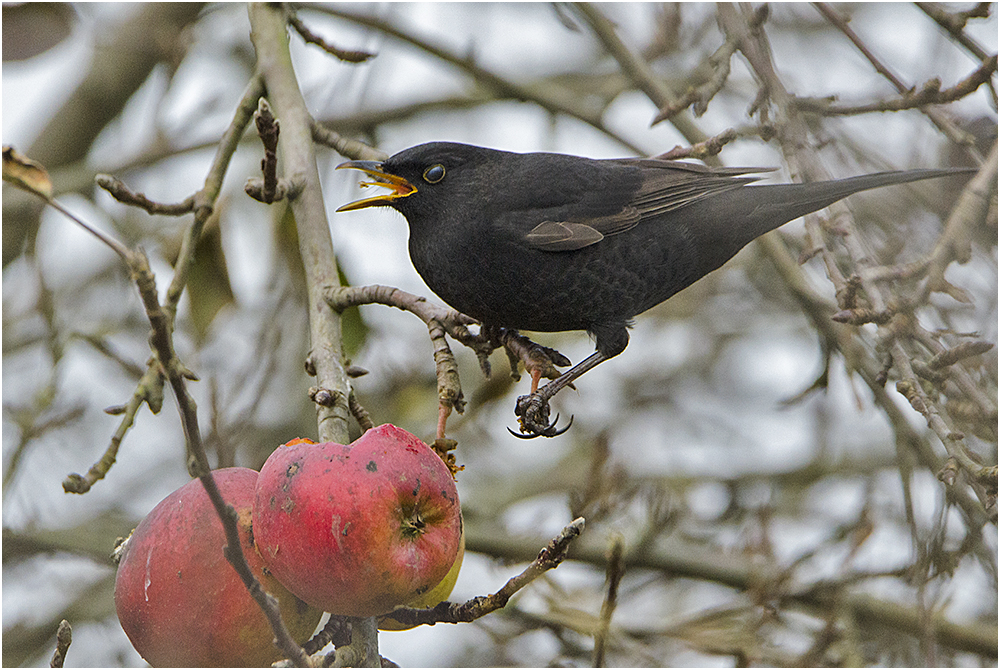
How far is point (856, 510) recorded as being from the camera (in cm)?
418

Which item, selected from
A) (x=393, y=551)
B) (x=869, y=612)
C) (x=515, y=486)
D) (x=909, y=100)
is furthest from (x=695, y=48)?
(x=393, y=551)

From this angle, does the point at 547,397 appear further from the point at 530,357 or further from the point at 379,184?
the point at 379,184

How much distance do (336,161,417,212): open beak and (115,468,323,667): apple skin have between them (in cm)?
111

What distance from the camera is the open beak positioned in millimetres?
2676

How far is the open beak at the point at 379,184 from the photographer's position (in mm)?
2676

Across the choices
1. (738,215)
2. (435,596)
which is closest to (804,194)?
(738,215)

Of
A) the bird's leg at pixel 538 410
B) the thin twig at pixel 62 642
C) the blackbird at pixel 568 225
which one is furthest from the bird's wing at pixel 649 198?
the thin twig at pixel 62 642

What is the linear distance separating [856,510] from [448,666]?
195 centimetres

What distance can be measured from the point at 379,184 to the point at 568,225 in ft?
1.95

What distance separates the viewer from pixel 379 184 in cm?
281

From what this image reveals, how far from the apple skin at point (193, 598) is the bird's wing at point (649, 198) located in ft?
4.44

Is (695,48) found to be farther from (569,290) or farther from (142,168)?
(142,168)

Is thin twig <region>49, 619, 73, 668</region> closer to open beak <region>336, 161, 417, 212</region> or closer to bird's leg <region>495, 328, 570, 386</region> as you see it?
bird's leg <region>495, 328, 570, 386</region>

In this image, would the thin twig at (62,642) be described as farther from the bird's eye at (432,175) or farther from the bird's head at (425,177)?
the bird's eye at (432,175)
